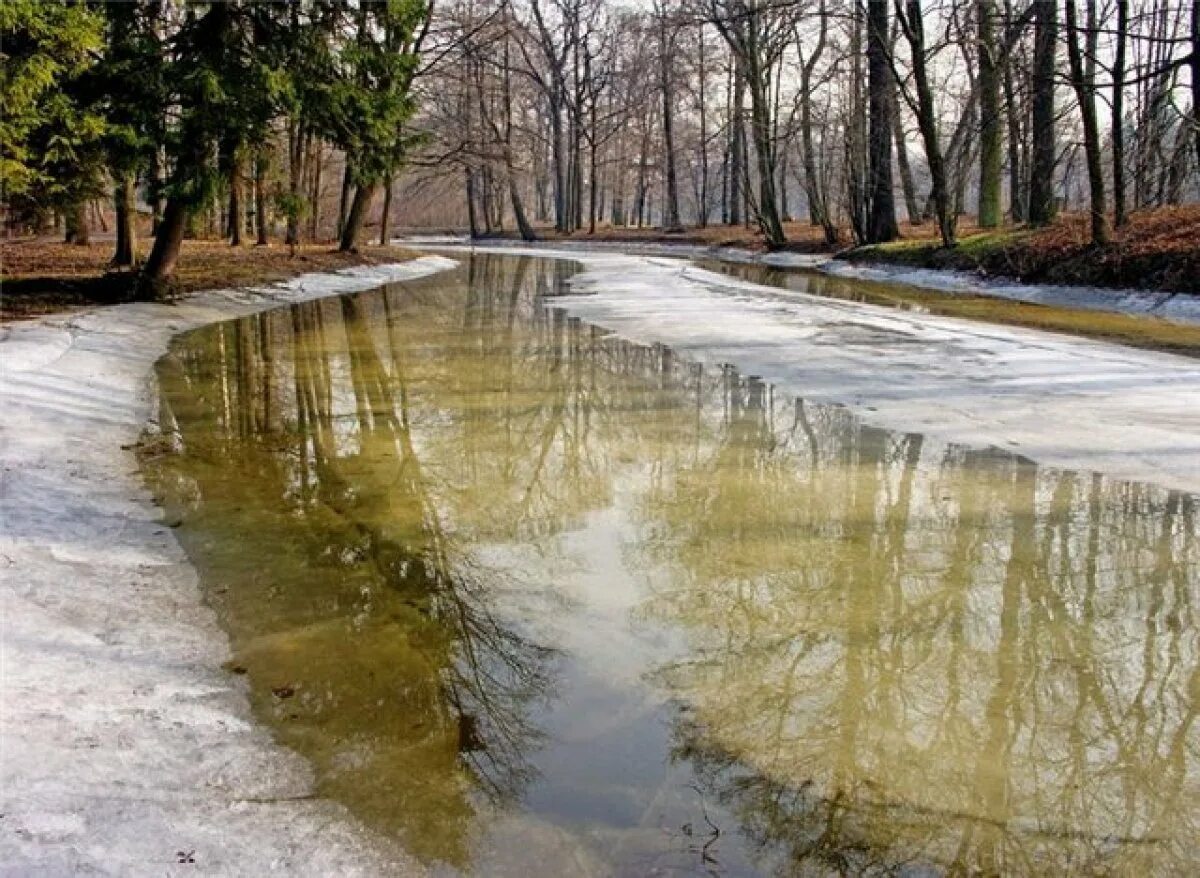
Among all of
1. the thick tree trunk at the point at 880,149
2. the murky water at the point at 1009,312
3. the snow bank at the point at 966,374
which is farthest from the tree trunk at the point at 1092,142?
the thick tree trunk at the point at 880,149

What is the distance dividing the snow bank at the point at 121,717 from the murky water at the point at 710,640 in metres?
0.17

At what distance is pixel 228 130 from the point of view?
13.3 m

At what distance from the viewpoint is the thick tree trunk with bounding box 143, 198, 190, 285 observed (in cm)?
1445

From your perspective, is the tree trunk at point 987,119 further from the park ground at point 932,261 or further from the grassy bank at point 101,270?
the grassy bank at point 101,270

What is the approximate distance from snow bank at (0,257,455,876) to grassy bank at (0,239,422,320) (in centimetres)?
775

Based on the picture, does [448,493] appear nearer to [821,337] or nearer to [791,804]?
[791,804]

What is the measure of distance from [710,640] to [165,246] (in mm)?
13937

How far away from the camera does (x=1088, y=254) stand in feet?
56.6

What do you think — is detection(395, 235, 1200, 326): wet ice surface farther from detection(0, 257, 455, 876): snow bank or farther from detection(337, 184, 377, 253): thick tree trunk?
detection(0, 257, 455, 876): snow bank

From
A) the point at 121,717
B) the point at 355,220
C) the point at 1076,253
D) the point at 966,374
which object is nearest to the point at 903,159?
the point at 1076,253

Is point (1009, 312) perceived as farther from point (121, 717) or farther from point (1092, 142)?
point (121, 717)

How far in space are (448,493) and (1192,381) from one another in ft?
23.3

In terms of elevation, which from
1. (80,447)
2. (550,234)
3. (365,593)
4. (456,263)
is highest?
(550,234)

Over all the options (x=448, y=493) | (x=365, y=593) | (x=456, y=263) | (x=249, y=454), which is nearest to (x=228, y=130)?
(x=249, y=454)
